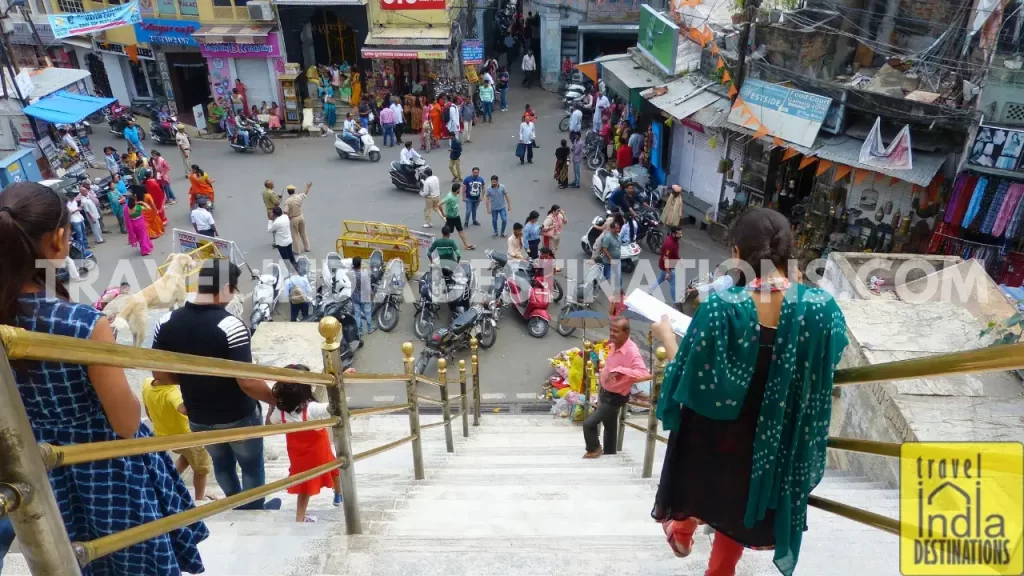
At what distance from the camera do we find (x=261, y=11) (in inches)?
748

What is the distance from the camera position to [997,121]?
398 inches

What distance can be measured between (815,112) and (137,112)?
62.2 ft

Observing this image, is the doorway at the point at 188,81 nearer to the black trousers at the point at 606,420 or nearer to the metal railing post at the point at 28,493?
the black trousers at the point at 606,420

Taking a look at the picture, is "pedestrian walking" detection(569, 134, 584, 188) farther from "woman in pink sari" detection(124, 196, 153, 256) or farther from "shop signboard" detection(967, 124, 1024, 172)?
"woman in pink sari" detection(124, 196, 153, 256)

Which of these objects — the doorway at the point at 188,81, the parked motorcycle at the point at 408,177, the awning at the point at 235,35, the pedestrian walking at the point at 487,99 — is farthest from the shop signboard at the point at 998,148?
the doorway at the point at 188,81

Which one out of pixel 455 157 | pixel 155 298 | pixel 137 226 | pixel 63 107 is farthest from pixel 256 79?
pixel 155 298

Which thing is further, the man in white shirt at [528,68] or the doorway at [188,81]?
the man in white shirt at [528,68]

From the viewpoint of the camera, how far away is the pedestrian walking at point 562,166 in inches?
607

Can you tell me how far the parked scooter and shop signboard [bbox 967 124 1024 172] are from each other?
6.59 meters

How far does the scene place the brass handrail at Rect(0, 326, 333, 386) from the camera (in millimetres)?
1380

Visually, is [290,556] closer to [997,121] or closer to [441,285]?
[441,285]

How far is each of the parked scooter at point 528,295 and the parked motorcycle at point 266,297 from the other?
3.42 m

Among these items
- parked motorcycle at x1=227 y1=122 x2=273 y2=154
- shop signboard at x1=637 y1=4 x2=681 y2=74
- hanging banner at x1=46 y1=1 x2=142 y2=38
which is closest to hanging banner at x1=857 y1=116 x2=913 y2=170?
shop signboard at x1=637 y1=4 x2=681 y2=74

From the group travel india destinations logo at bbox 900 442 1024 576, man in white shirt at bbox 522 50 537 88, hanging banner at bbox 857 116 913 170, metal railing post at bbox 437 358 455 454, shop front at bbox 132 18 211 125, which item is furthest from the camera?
man in white shirt at bbox 522 50 537 88
